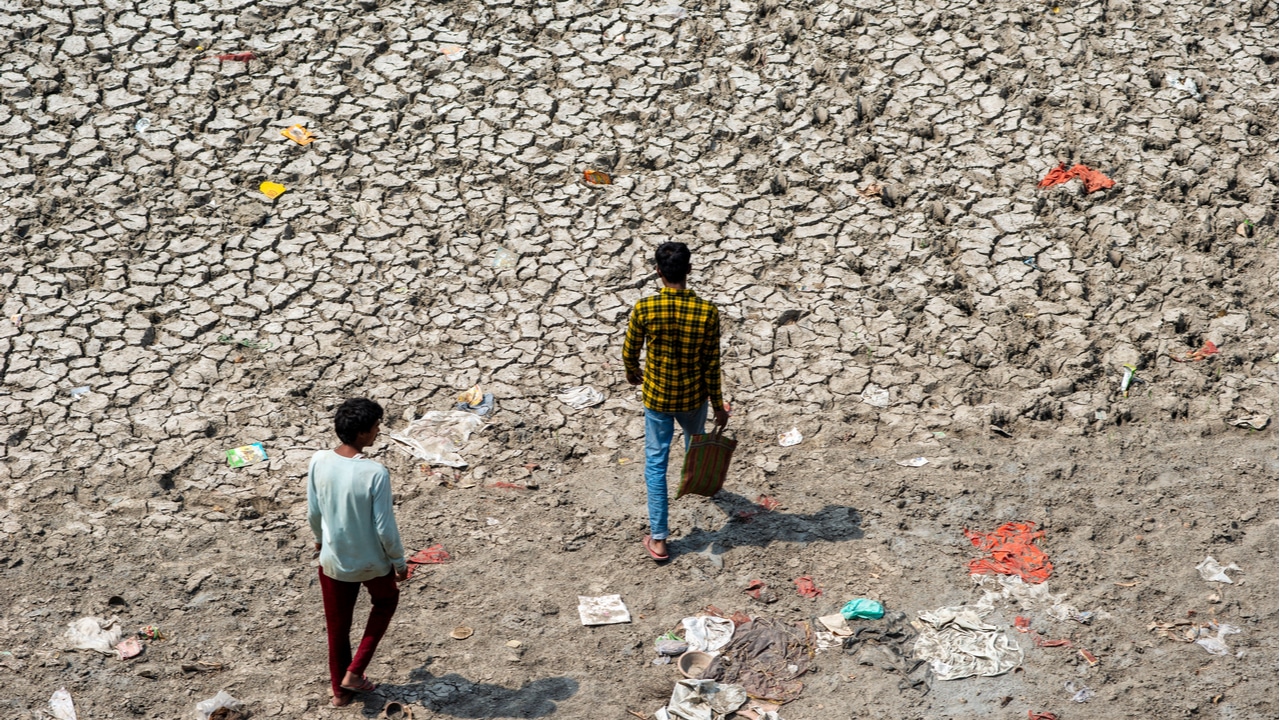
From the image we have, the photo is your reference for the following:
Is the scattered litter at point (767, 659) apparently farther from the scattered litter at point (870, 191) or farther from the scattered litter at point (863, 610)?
the scattered litter at point (870, 191)

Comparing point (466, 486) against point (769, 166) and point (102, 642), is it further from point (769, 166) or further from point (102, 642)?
point (769, 166)

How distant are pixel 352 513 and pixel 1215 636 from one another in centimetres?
361

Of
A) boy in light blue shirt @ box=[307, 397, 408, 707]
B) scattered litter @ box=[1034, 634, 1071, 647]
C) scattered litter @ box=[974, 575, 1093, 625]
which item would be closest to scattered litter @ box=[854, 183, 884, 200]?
scattered litter @ box=[974, 575, 1093, 625]

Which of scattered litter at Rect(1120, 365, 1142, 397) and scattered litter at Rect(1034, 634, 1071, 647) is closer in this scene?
→ scattered litter at Rect(1034, 634, 1071, 647)

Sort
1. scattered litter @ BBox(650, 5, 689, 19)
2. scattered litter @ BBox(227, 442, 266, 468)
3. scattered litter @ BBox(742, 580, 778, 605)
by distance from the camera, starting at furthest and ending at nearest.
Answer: scattered litter @ BBox(650, 5, 689, 19) < scattered litter @ BBox(227, 442, 266, 468) < scattered litter @ BBox(742, 580, 778, 605)

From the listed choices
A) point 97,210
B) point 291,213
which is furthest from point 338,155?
point 97,210

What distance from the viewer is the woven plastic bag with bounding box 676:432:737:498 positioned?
5.12 m

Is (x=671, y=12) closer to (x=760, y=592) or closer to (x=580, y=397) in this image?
(x=580, y=397)

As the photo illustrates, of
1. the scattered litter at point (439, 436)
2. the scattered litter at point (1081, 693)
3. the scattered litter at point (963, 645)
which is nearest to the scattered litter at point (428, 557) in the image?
the scattered litter at point (439, 436)

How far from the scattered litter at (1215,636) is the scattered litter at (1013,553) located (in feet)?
2.16

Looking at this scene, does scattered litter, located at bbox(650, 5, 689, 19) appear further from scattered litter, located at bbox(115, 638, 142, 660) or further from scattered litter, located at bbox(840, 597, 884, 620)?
scattered litter, located at bbox(115, 638, 142, 660)

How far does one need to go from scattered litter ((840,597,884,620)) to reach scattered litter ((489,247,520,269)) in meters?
3.14

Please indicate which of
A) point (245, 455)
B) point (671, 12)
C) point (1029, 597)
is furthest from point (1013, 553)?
point (671, 12)

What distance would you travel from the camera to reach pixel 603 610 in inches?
196
